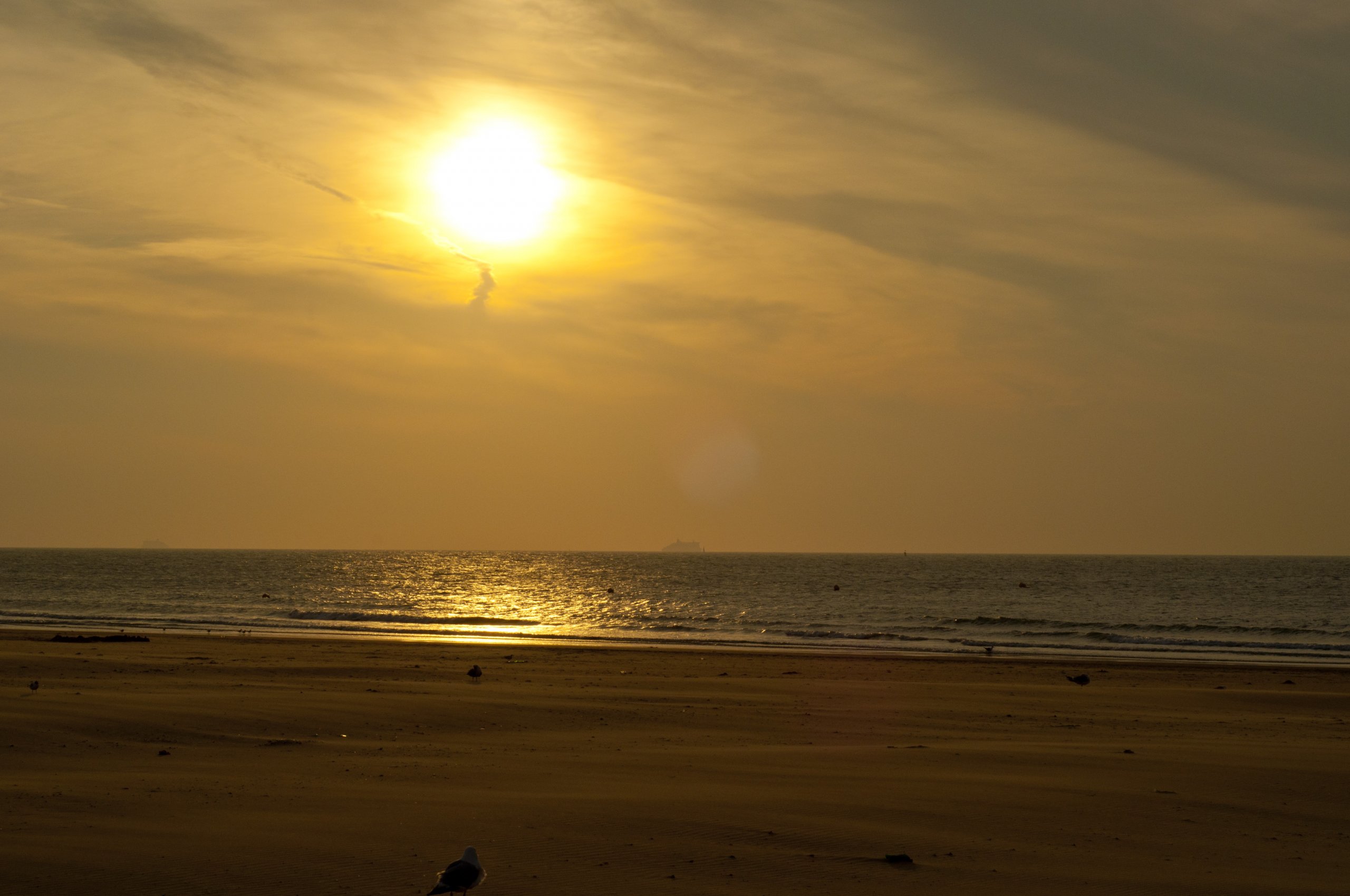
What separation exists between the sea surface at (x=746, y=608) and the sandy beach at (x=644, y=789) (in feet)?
80.9

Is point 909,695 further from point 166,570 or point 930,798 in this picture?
point 166,570

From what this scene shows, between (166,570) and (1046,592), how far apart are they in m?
99.9

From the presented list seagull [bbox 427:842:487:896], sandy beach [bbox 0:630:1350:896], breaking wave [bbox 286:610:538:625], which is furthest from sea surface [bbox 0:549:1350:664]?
seagull [bbox 427:842:487:896]

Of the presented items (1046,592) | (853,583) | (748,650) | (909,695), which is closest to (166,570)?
(853,583)

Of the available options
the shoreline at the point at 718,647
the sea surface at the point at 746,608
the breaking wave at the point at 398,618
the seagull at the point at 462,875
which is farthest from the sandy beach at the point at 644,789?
the breaking wave at the point at 398,618

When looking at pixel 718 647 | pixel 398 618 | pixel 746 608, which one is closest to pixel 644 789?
pixel 718 647

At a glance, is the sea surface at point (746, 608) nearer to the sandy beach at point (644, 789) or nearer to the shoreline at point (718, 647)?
the shoreline at point (718, 647)

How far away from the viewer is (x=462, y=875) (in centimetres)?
721

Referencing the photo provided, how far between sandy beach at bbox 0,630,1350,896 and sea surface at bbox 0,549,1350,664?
24658 mm

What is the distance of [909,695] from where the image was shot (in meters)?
24.0

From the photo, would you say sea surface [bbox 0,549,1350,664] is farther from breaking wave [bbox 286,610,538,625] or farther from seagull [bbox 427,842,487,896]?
seagull [bbox 427,842,487,896]

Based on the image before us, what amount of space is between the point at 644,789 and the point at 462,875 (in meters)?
5.02

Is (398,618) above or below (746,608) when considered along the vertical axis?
below

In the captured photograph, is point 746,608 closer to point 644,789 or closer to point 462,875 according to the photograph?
point 644,789
